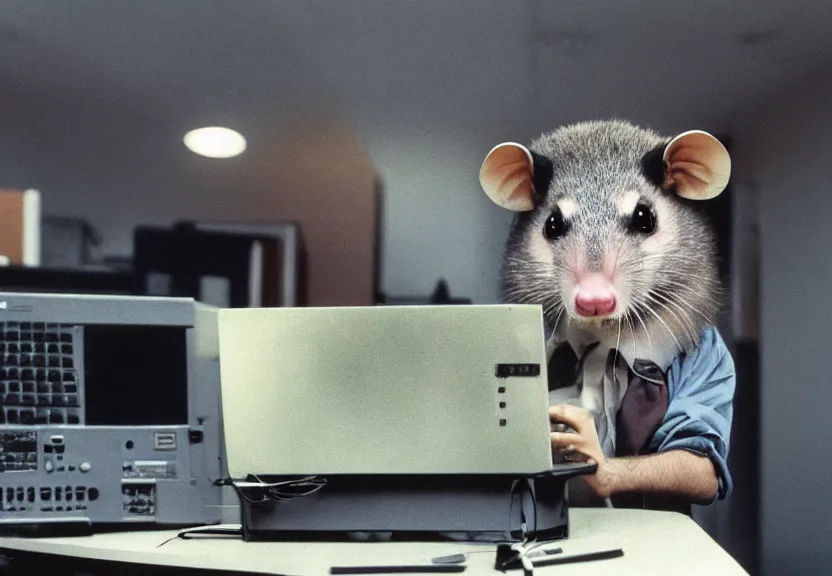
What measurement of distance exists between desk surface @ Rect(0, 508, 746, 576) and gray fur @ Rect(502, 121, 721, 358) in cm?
55

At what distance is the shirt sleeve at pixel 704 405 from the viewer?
5.94 ft

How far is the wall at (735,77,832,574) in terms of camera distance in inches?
75.1

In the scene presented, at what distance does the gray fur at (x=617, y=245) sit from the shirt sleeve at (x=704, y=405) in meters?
0.06

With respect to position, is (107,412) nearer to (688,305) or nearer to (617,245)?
(617,245)

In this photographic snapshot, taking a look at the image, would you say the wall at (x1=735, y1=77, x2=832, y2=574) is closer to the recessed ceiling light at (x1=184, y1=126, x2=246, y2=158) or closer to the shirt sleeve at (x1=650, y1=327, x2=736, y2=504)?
the shirt sleeve at (x1=650, y1=327, x2=736, y2=504)

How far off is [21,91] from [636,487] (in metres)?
2.05

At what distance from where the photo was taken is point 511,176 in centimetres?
198

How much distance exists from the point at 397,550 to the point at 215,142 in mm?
1304

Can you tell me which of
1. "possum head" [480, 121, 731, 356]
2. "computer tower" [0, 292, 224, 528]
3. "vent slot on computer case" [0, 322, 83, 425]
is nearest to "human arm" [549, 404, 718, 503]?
"possum head" [480, 121, 731, 356]

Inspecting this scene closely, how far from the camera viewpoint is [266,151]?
2086 mm

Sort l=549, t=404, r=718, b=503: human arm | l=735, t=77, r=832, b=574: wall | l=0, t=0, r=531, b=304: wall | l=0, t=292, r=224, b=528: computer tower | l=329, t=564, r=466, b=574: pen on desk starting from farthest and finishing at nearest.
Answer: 1. l=0, t=0, r=531, b=304: wall
2. l=735, t=77, r=832, b=574: wall
3. l=549, t=404, r=718, b=503: human arm
4. l=0, t=292, r=224, b=528: computer tower
5. l=329, t=564, r=466, b=574: pen on desk

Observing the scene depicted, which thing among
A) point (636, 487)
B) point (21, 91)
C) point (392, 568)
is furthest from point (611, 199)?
point (21, 91)

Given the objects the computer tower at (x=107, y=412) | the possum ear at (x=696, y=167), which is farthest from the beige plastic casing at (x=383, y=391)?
the possum ear at (x=696, y=167)

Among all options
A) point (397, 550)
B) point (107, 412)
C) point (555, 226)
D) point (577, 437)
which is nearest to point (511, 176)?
point (555, 226)
